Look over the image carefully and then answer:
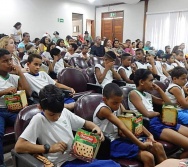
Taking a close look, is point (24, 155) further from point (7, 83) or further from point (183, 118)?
point (183, 118)

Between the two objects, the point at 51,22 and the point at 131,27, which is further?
the point at 131,27

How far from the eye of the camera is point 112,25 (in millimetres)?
10844

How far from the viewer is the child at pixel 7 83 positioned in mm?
1952

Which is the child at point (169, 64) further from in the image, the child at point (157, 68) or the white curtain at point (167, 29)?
the white curtain at point (167, 29)

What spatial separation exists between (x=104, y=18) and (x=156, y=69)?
7199 millimetres

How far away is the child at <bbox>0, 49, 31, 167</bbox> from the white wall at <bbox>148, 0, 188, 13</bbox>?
26.0 ft

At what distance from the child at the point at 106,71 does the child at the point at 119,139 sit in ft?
5.16

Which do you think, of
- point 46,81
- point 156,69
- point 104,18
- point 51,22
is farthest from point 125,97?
point 104,18

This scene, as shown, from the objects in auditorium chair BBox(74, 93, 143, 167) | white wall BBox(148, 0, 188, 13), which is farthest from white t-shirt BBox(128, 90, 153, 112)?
white wall BBox(148, 0, 188, 13)

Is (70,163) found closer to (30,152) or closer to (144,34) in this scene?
(30,152)

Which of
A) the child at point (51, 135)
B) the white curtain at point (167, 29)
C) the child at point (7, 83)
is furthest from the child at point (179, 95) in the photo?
the white curtain at point (167, 29)

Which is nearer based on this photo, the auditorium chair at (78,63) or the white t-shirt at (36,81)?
the white t-shirt at (36,81)

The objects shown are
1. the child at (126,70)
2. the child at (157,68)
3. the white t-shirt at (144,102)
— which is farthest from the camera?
the child at (157,68)

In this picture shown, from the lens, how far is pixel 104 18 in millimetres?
11094
